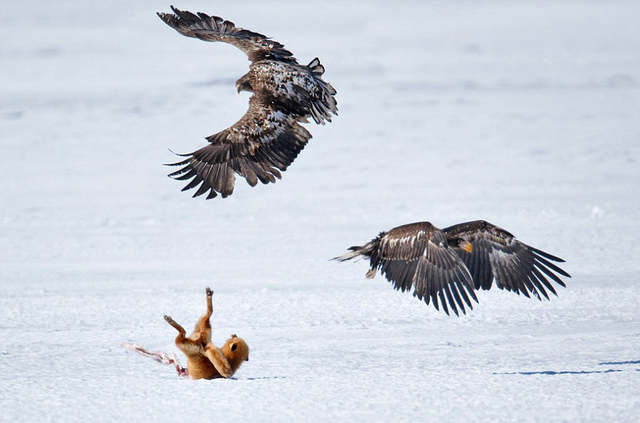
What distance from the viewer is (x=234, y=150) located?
5523mm

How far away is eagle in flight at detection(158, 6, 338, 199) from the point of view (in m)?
5.49

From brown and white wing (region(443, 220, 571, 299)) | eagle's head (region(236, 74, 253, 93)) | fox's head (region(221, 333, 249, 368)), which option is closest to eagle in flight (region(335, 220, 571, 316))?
brown and white wing (region(443, 220, 571, 299))

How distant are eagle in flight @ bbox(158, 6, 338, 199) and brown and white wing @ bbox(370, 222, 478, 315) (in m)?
0.81

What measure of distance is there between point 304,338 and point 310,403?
1.47 meters

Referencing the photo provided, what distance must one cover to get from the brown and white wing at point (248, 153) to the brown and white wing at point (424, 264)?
78cm

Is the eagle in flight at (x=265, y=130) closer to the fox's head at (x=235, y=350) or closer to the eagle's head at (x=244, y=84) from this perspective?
the eagle's head at (x=244, y=84)

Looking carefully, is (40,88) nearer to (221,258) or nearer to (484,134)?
(484,134)

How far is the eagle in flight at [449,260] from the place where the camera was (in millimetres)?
5066

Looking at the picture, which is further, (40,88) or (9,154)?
(40,88)

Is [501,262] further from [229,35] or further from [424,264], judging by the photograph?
[229,35]

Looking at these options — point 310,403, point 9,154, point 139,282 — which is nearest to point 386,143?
point 9,154

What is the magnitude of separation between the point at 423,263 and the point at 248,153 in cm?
117

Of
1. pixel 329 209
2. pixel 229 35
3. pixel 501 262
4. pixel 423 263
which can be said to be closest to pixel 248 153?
pixel 229 35

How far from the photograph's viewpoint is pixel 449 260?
509cm
